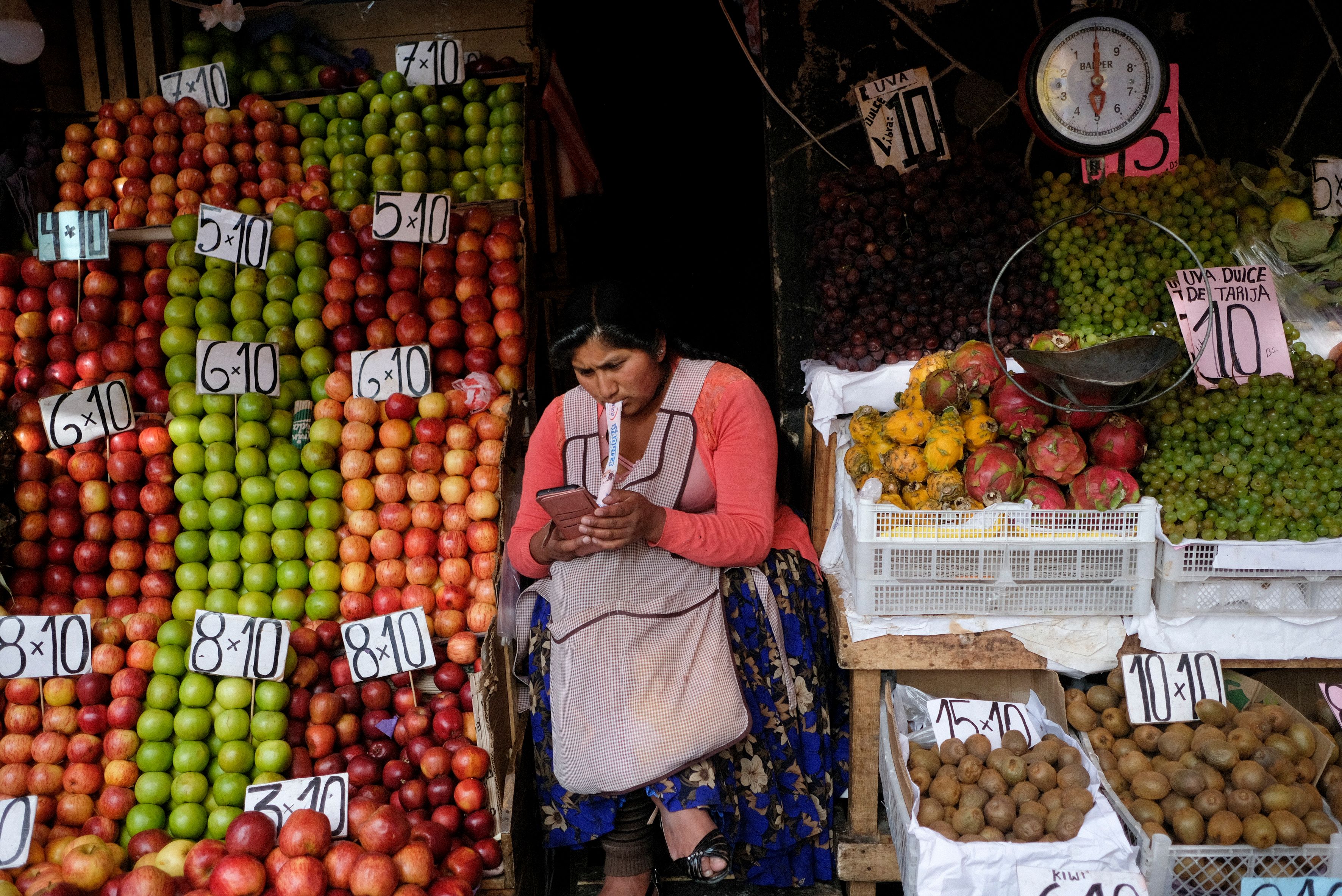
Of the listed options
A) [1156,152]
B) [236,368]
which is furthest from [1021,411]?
[236,368]

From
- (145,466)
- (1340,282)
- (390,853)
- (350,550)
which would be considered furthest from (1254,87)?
(145,466)

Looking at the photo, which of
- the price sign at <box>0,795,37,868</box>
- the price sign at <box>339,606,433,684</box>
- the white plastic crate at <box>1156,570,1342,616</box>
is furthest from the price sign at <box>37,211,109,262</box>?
the white plastic crate at <box>1156,570,1342,616</box>

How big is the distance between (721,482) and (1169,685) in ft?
3.53

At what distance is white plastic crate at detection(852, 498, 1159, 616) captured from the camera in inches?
83.2

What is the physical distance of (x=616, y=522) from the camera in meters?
1.94

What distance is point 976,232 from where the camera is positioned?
264 cm

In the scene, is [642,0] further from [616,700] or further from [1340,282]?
[616,700]

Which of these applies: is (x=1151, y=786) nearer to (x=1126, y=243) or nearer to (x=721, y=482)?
(x=721, y=482)

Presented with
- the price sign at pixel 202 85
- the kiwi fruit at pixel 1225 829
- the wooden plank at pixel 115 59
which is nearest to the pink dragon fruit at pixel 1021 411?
the kiwi fruit at pixel 1225 829

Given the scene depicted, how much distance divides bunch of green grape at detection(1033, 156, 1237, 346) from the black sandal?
160 centimetres

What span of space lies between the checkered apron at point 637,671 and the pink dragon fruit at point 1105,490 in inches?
33.1

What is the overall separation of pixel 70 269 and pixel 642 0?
9.31 feet

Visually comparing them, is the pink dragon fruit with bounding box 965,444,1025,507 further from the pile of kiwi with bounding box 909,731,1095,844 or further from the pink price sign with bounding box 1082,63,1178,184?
the pink price sign with bounding box 1082,63,1178,184

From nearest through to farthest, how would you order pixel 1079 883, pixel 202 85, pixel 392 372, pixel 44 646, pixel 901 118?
1. pixel 1079 883
2. pixel 44 646
3. pixel 392 372
4. pixel 901 118
5. pixel 202 85
